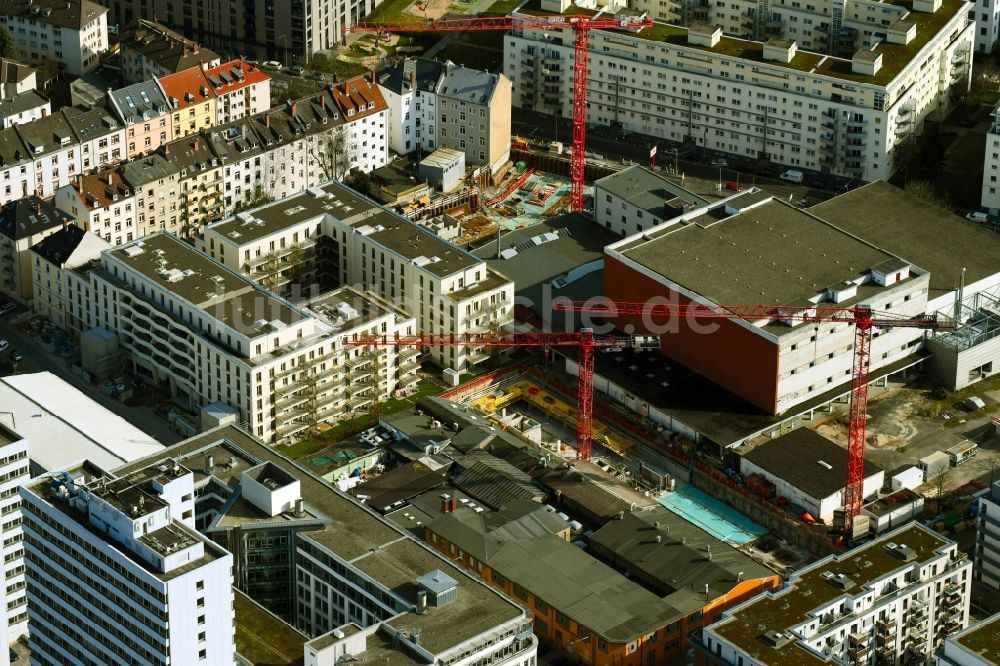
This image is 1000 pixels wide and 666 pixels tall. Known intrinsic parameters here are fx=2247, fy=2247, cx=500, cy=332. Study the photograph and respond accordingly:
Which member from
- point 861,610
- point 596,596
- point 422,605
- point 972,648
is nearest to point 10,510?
point 422,605

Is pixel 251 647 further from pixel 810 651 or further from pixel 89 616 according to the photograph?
pixel 810 651

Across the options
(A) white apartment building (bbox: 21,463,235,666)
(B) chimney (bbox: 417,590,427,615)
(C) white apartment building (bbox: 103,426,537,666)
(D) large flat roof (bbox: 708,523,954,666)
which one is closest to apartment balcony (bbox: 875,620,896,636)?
(D) large flat roof (bbox: 708,523,954,666)

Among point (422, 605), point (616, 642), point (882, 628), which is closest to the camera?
point (422, 605)

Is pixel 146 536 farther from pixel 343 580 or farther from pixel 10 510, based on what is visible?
pixel 343 580

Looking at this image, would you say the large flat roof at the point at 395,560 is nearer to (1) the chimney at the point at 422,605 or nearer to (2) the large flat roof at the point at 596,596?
(1) the chimney at the point at 422,605

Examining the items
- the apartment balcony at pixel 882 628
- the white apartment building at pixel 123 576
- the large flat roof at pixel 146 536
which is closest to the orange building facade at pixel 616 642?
the apartment balcony at pixel 882 628

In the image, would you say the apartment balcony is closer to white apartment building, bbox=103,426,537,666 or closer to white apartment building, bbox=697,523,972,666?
white apartment building, bbox=697,523,972,666
